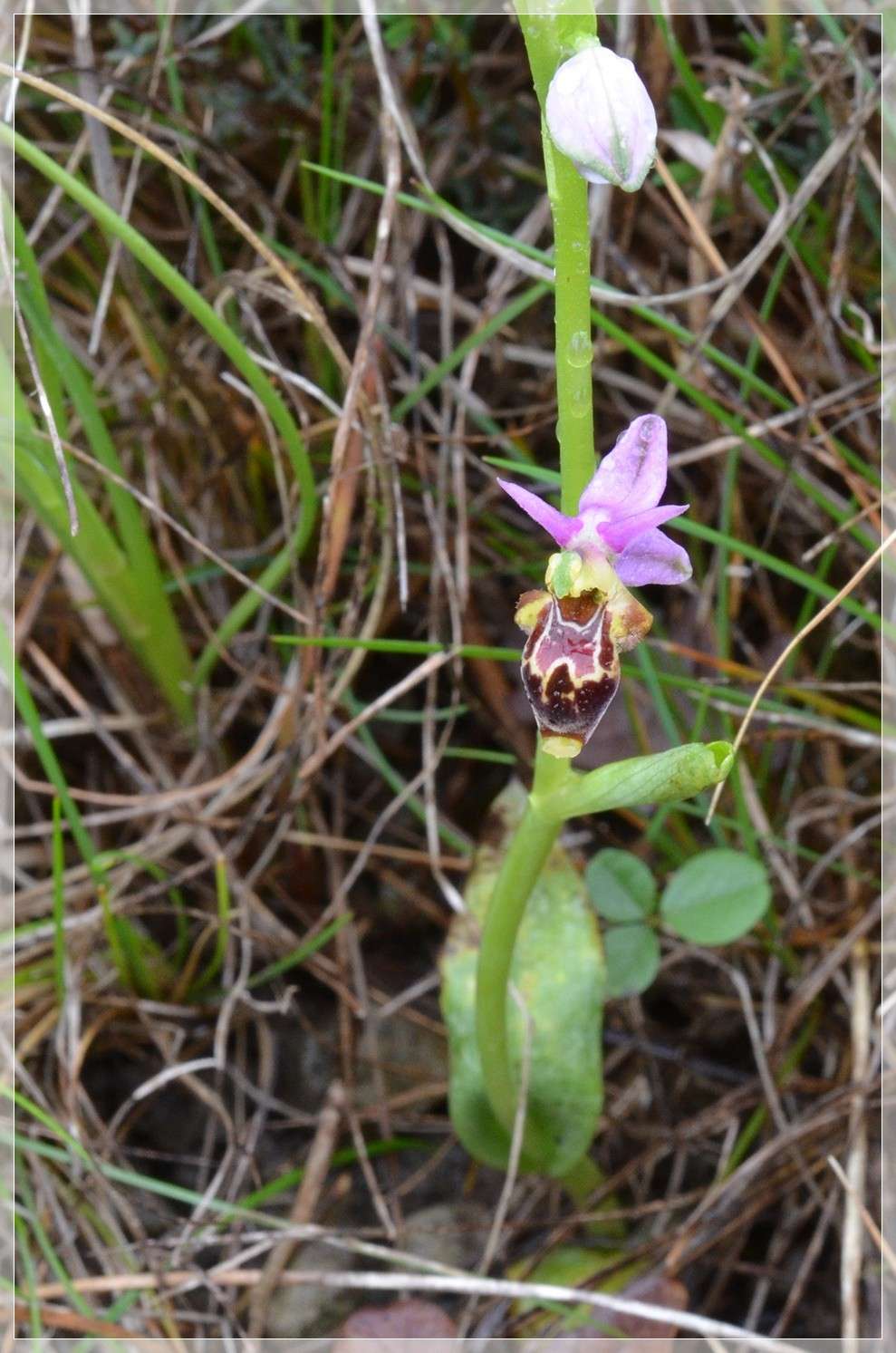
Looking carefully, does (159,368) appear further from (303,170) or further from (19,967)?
(19,967)

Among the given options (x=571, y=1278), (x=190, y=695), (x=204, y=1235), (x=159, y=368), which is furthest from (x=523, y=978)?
(x=159, y=368)

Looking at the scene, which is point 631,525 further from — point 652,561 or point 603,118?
point 603,118

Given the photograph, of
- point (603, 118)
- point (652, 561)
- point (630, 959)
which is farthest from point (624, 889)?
point (603, 118)

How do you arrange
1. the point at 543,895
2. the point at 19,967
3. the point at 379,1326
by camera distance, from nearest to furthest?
the point at 379,1326 < the point at 543,895 < the point at 19,967

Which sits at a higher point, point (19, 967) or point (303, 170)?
point (303, 170)

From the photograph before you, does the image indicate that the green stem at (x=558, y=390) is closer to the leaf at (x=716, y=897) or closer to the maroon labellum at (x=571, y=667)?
the maroon labellum at (x=571, y=667)
